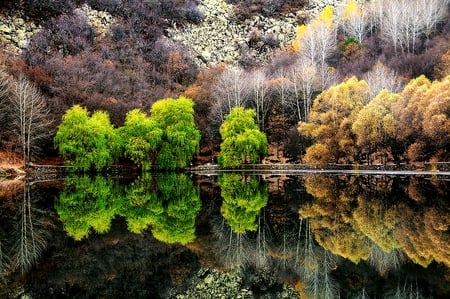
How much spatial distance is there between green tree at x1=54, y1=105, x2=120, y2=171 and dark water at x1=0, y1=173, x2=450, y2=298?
106ft

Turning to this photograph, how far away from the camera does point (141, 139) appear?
65.4 m

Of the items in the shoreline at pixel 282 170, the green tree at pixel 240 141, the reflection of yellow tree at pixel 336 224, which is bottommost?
the reflection of yellow tree at pixel 336 224

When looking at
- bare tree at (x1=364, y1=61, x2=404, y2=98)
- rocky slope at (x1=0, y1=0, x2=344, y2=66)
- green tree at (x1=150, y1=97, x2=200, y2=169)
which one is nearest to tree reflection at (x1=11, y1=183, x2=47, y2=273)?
green tree at (x1=150, y1=97, x2=200, y2=169)

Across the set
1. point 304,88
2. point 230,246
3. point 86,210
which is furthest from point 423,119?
point 230,246

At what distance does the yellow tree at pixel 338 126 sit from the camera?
5793 cm

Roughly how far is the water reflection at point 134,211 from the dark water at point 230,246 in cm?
6

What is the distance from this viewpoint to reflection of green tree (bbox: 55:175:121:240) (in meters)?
20.2

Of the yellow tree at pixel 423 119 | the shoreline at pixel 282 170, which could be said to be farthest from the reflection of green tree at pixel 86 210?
the yellow tree at pixel 423 119

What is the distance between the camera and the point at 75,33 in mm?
100500

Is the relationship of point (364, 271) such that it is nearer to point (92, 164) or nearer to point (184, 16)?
point (92, 164)

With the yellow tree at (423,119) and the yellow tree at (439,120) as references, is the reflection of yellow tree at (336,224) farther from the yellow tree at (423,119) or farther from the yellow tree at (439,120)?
the yellow tree at (423,119)

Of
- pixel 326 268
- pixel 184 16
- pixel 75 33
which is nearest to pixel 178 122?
pixel 75 33

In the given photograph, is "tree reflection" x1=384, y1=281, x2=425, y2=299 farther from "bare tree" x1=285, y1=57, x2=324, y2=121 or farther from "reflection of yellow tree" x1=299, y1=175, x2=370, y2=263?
"bare tree" x1=285, y1=57, x2=324, y2=121

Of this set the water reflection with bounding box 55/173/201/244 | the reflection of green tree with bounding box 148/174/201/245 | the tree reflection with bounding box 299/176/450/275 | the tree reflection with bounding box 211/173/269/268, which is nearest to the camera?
the tree reflection with bounding box 299/176/450/275
